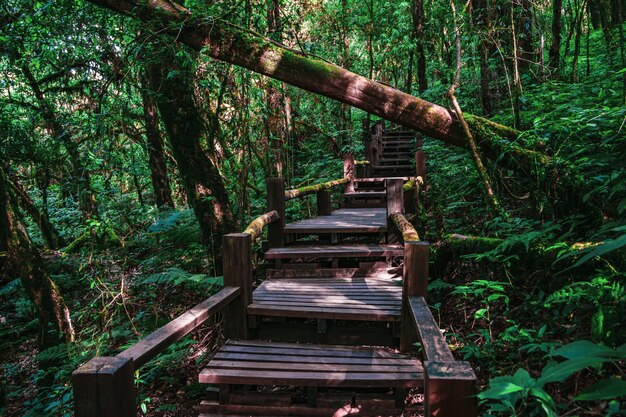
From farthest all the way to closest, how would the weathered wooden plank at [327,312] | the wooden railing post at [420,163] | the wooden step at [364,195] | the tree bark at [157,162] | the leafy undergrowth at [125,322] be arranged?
the tree bark at [157,162] → the wooden step at [364,195] → the wooden railing post at [420,163] → the leafy undergrowth at [125,322] → the weathered wooden plank at [327,312]

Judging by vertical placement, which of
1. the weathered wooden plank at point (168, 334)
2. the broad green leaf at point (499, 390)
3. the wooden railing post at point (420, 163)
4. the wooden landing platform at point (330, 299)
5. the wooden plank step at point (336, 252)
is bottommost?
the wooden landing platform at point (330, 299)

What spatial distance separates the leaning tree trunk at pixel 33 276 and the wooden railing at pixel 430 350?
666 centimetres

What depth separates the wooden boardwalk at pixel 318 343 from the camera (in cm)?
207

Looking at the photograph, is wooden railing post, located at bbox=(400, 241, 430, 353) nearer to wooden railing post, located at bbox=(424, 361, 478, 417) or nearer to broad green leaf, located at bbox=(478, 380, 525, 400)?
wooden railing post, located at bbox=(424, 361, 478, 417)

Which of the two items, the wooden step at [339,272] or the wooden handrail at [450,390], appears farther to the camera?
the wooden step at [339,272]

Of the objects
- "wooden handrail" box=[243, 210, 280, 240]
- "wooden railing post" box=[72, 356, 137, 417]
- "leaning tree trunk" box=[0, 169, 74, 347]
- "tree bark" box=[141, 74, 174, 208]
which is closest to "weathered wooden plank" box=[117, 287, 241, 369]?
"wooden railing post" box=[72, 356, 137, 417]

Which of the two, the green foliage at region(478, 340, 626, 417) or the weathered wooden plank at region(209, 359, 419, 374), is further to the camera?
the weathered wooden plank at region(209, 359, 419, 374)

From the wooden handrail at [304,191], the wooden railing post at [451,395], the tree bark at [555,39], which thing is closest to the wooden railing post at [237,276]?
the wooden handrail at [304,191]

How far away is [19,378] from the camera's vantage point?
7.49 m

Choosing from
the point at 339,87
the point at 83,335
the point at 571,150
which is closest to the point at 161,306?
the point at 83,335

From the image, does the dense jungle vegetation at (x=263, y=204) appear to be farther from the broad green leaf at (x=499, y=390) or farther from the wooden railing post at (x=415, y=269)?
the wooden railing post at (x=415, y=269)

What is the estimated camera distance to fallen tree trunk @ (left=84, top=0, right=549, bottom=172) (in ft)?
17.7

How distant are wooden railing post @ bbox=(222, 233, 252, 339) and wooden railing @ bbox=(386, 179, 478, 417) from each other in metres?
1.72

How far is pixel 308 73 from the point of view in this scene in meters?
5.47
